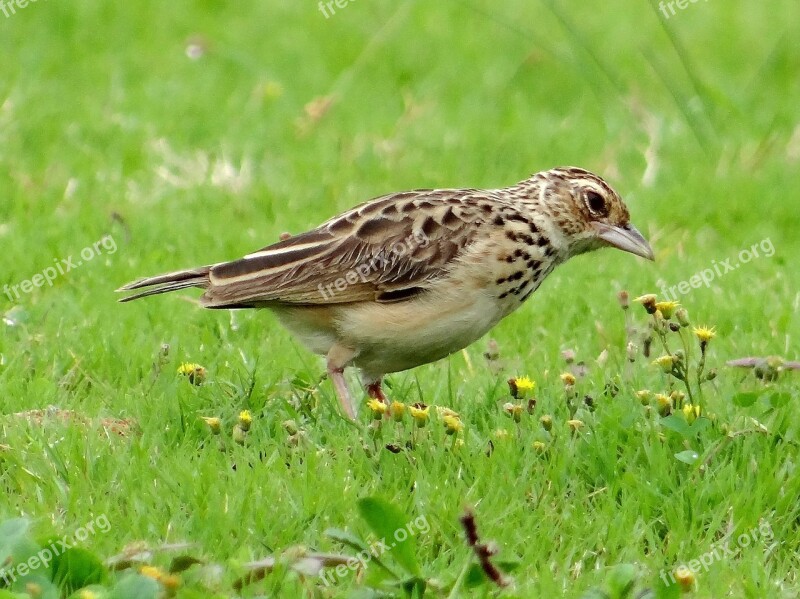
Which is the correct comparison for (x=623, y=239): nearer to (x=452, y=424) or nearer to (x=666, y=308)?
(x=666, y=308)

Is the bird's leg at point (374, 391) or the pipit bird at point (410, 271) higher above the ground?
the pipit bird at point (410, 271)

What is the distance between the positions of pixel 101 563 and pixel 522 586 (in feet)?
4.76

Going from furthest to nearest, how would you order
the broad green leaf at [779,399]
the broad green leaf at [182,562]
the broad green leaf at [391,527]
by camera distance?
1. the broad green leaf at [779,399]
2. the broad green leaf at [391,527]
3. the broad green leaf at [182,562]

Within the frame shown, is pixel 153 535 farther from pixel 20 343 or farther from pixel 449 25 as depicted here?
pixel 449 25

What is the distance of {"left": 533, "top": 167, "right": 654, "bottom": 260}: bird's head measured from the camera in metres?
6.92

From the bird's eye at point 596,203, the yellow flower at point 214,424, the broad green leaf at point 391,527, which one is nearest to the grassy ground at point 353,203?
the yellow flower at point 214,424

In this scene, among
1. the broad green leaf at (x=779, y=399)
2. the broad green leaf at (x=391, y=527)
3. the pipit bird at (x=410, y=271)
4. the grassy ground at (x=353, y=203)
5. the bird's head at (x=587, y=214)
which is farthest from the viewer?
the bird's head at (x=587, y=214)

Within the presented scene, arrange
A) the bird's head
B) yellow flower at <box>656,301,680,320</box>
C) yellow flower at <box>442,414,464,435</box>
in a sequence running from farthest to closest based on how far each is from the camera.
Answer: the bird's head < yellow flower at <box>656,301,680,320</box> < yellow flower at <box>442,414,464,435</box>

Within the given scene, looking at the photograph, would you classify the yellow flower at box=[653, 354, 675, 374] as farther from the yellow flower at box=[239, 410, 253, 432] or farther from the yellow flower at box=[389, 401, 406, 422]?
the yellow flower at box=[239, 410, 253, 432]

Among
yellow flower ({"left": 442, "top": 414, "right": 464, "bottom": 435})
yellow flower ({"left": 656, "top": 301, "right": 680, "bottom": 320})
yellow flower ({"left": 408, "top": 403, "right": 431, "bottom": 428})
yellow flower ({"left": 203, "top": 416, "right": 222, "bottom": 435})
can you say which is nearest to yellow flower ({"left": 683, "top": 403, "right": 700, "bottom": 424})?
yellow flower ({"left": 656, "top": 301, "right": 680, "bottom": 320})

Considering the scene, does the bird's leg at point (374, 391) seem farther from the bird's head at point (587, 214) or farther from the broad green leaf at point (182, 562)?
the broad green leaf at point (182, 562)

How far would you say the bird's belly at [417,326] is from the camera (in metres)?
6.50

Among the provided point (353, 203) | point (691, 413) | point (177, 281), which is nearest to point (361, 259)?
point (177, 281)

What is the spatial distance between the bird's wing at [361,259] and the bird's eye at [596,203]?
1.57ft
